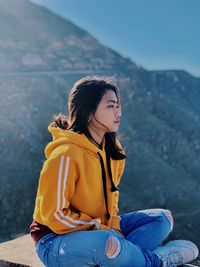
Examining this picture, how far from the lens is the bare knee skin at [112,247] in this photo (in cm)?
279

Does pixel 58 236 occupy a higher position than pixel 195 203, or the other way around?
pixel 58 236

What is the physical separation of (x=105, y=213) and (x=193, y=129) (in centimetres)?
1333

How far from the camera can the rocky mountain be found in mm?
10508

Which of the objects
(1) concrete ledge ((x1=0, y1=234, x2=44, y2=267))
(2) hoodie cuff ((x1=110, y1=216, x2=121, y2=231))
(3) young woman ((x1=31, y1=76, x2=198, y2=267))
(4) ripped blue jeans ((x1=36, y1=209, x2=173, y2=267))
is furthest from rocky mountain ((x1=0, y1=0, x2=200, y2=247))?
(4) ripped blue jeans ((x1=36, y1=209, x2=173, y2=267))

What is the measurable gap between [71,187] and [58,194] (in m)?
0.10

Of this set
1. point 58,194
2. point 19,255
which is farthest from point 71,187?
point 19,255

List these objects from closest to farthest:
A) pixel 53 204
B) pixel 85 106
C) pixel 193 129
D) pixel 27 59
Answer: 1. pixel 53 204
2. pixel 85 106
3. pixel 193 129
4. pixel 27 59

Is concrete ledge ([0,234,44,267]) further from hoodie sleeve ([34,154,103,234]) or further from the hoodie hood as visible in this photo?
the hoodie hood

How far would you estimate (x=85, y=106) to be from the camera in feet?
9.98

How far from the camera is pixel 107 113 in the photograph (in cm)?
306

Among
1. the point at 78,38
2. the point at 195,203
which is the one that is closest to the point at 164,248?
the point at 195,203

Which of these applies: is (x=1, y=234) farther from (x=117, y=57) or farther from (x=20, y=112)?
(x=117, y=57)

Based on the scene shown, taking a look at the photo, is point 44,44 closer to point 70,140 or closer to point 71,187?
point 70,140

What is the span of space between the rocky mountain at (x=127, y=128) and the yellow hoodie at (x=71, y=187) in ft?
20.1
